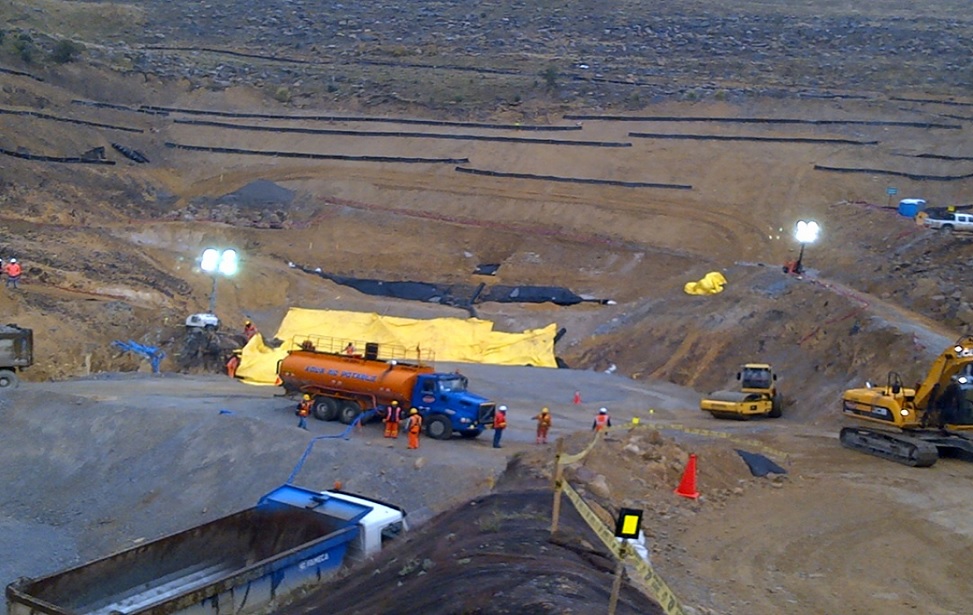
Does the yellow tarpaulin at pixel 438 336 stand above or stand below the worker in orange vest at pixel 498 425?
above

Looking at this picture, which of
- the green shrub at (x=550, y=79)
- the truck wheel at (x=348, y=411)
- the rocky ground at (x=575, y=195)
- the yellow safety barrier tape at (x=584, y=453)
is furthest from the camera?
the green shrub at (x=550, y=79)

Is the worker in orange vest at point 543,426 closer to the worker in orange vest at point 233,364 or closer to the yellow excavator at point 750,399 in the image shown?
the yellow excavator at point 750,399

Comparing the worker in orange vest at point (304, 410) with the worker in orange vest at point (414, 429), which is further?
the worker in orange vest at point (304, 410)

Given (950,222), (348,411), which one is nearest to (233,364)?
(348,411)

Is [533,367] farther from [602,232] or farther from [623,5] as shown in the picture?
[623,5]

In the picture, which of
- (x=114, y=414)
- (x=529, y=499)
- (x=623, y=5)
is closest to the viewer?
(x=529, y=499)

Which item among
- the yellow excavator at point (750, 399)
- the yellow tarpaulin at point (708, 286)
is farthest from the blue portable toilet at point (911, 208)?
the yellow excavator at point (750, 399)

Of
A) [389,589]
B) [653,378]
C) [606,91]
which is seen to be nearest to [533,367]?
[653,378]
